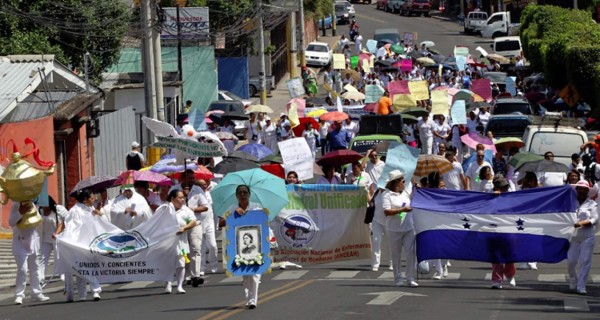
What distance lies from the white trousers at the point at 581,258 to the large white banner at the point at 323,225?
4476 mm

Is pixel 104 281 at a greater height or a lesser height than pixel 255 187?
lesser

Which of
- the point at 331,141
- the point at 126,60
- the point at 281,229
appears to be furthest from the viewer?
the point at 126,60

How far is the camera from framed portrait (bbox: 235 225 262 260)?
17344 mm

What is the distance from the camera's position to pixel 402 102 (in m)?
42.1

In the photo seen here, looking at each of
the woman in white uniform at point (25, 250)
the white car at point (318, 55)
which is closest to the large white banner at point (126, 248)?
the woman in white uniform at point (25, 250)

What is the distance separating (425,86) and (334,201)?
21652 millimetres

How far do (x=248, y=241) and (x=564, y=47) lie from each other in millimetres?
32763

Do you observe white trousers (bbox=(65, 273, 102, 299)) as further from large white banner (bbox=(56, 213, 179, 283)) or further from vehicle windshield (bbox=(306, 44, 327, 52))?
vehicle windshield (bbox=(306, 44, 327, 52))

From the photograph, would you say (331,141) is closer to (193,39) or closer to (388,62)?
(193,39)

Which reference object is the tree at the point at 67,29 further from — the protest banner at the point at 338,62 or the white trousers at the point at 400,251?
the white trousers at the point at 400,251

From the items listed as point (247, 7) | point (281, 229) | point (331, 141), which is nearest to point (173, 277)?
point (281, 229)

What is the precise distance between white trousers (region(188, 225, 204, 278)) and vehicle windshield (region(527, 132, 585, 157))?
12.3m

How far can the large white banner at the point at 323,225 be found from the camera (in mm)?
22922

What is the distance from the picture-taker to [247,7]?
59062mm
